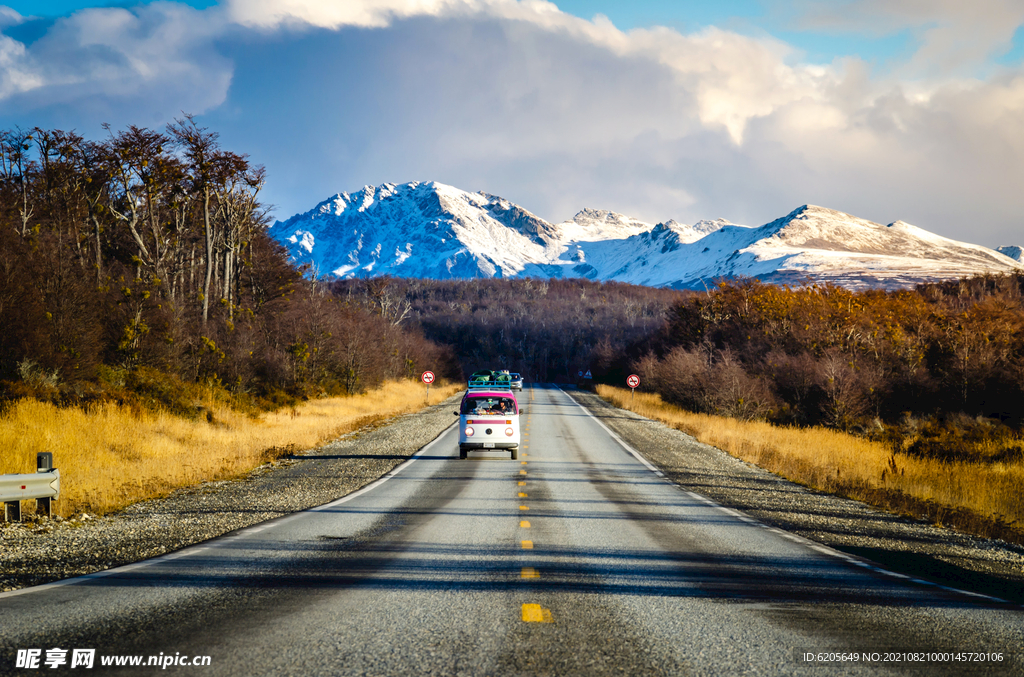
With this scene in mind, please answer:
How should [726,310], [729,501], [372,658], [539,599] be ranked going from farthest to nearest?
[726,310], [729,501], [539,599], [372,658]

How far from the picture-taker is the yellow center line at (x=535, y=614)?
5080 millimetres

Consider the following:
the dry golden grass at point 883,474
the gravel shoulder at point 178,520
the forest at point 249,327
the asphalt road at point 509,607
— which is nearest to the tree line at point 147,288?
the forest at point 249,327

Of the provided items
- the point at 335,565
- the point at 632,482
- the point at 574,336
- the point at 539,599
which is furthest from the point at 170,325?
the point at 574,336

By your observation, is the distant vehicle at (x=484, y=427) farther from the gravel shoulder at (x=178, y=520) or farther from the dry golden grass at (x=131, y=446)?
the dry golden grass at (x=131, y=446)

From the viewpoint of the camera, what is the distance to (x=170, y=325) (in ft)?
82.4

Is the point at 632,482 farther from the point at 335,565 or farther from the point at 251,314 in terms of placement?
the point at 251,314

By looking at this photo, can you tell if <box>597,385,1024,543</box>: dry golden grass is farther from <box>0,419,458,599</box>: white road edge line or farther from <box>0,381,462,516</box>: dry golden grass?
<box>0,381,462,516</box>: dry golden grass

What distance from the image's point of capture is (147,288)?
25219 millimetres

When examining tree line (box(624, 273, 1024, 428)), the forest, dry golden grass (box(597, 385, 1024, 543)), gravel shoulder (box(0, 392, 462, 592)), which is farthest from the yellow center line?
tree line (box(624, 273, 1024, 428))

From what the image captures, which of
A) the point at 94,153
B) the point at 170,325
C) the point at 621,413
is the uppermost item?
the point at 94,153

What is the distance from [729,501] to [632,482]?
2.55 meters

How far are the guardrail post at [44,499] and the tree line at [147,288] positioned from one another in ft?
31.4

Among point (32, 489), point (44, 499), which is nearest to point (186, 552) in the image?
point (32, 489)

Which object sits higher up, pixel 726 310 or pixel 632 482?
pixel 726 310
